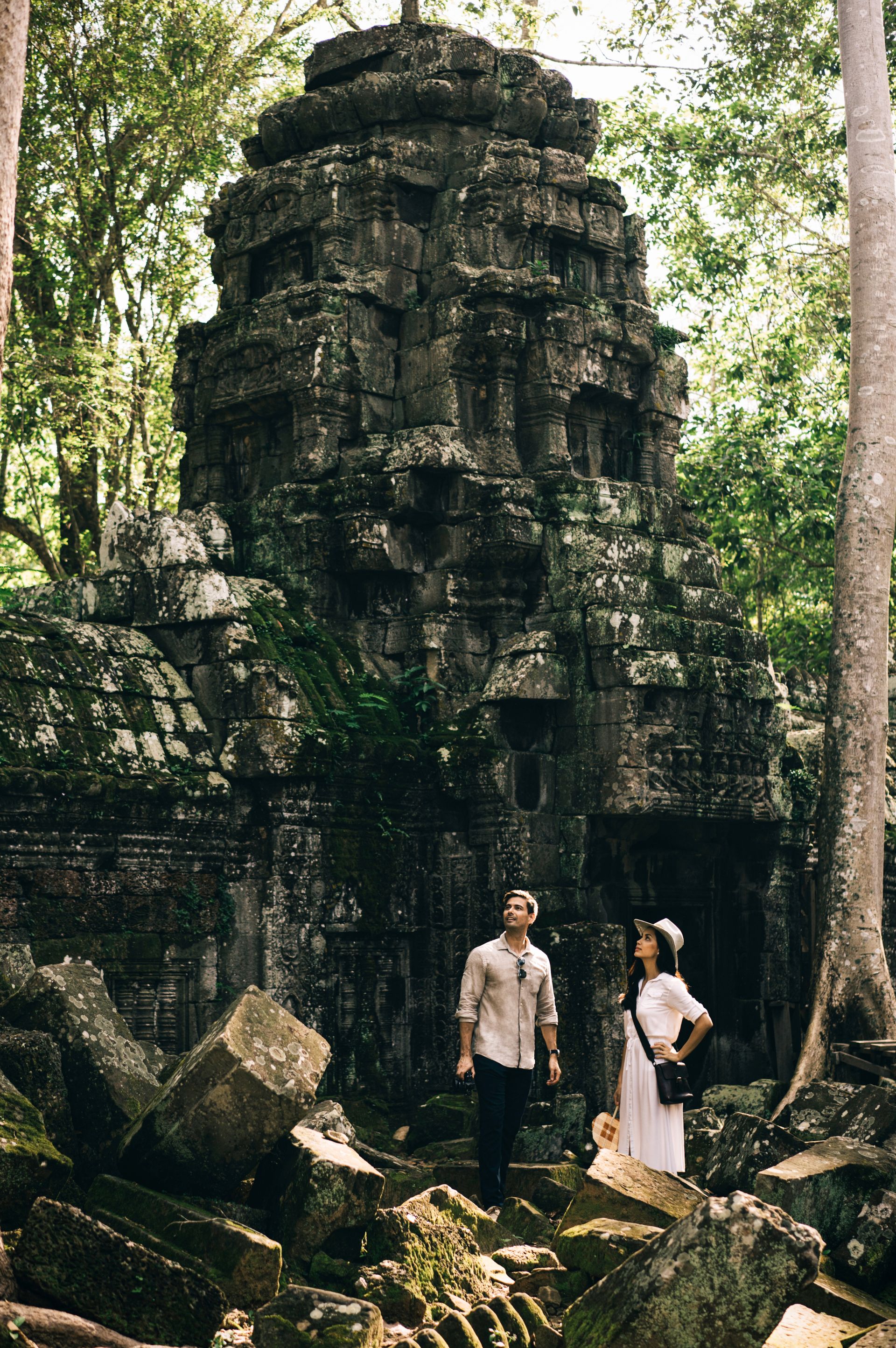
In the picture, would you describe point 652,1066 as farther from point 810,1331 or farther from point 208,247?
point 208,247

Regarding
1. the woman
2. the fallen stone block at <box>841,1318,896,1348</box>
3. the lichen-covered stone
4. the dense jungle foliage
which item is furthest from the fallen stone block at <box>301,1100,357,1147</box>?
the dense jungle foliage

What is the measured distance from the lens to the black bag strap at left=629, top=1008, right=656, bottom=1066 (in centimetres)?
808

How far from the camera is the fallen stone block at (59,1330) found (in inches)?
211

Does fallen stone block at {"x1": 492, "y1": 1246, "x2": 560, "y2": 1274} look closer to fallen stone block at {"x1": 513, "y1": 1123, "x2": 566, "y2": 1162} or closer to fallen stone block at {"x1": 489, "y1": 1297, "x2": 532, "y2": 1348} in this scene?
fallen stone block at {"x1": 489, "y1": 1297, "x2": 532, "y2": 1348}

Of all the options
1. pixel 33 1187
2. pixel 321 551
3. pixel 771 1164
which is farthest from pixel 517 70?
pixel 33 1187

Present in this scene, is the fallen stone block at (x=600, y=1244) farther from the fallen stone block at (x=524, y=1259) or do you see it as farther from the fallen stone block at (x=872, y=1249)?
the fallen stone block at (x=872, y=1249)

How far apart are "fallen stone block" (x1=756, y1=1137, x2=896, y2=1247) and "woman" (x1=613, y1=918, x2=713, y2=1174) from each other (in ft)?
2.22

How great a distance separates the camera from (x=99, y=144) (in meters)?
18.6

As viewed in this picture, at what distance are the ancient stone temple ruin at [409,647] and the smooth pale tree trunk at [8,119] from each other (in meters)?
3.64

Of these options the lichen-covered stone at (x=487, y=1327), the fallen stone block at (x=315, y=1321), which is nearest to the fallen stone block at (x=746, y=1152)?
the lichen-covered stone at (x=487, y=1327)

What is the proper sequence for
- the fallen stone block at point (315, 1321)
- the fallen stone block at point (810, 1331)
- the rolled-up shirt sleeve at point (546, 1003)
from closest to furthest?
the fallen stone block at point (315, 1321) < the fallen stone block at point (810, 1331) < the rolled-up shirt sleeve at point (546, 1003)

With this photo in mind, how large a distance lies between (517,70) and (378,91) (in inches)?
49.6

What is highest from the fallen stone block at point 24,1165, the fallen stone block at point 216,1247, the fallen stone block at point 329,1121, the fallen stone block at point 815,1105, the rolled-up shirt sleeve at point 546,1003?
the rolled-up shirt sleeve at point 546,1003

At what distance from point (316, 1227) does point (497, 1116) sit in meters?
1.81
